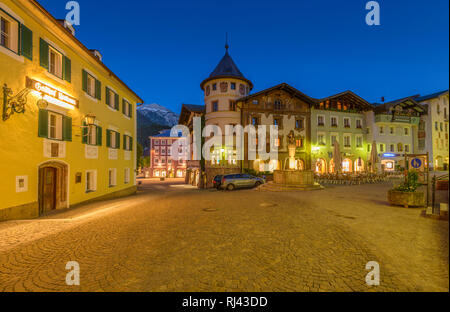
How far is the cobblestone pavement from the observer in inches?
138

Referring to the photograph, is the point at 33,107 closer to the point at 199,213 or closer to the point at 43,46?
the point at 43,46

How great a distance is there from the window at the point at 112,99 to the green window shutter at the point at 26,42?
20.9ft

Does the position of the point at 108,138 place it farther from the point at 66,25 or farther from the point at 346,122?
the point at 346,122

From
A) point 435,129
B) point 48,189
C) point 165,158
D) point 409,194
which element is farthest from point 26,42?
point 165,158

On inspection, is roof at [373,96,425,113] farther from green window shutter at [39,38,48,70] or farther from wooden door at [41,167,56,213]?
wooden door at [41,167,56,213]

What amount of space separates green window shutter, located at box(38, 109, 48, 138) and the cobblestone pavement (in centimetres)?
379

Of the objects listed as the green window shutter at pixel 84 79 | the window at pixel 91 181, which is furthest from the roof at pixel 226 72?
the window at pixel 91 181

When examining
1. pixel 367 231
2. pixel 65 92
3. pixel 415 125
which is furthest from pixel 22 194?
pixel 415 125

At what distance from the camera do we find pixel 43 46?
941cm

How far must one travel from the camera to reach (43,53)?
30.7ft

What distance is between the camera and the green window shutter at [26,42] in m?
8.35

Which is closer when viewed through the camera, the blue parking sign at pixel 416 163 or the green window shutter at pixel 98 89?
the blue parking sign at pixel 416 163

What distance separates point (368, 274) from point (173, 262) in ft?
11.6

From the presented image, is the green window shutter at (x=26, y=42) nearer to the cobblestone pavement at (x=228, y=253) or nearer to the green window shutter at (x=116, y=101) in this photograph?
the cobblestone pavement at (x=228, y=253)
